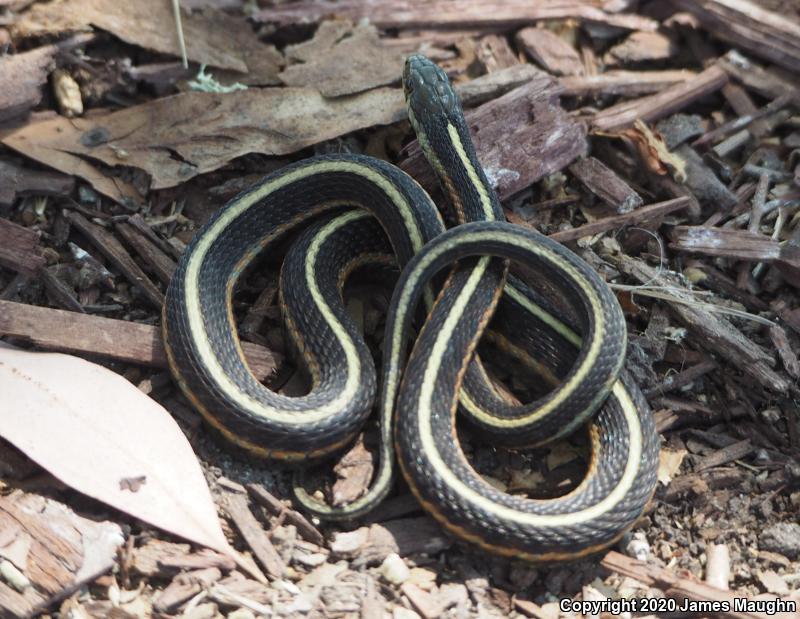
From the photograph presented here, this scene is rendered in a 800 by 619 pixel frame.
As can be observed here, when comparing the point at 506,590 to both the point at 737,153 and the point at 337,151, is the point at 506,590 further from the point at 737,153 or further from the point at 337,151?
the point at 737,153

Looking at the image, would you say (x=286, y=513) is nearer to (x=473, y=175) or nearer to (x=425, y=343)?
(x=425, y=343)

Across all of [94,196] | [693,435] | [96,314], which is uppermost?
[94,196]

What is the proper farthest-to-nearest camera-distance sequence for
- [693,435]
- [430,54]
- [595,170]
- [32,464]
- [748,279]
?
[430,54] < [595,170] < [748,279] < [693,435] < [32,464]

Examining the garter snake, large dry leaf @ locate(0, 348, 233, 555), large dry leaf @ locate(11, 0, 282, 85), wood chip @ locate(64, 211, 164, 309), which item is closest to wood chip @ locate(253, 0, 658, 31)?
large dry leaf @ locate(11, 0, 282, 85)

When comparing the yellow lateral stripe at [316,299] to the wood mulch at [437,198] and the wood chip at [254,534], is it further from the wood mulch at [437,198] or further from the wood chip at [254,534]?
the wood chip at [254,534]

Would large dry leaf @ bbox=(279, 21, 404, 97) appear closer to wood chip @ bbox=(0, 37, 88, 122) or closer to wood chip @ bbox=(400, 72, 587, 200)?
wood chip @ bbox=(400, 72, 587, 200)

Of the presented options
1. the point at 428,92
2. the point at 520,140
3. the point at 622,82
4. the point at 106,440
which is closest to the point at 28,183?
the point at 106,440

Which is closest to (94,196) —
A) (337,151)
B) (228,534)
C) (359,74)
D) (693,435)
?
(337,151)
